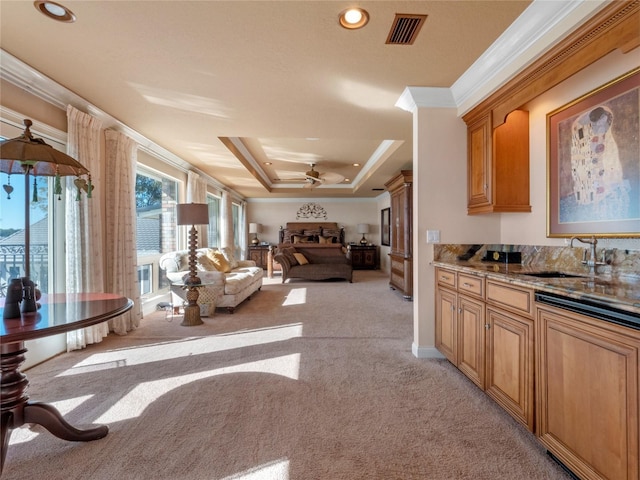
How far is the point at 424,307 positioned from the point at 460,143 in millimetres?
1594

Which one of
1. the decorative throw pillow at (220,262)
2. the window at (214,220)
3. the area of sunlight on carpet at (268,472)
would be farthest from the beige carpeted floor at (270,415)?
the window at (214,220)

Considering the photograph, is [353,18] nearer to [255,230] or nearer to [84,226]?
[84,226]

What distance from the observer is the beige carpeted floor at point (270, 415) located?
1445 millimetres

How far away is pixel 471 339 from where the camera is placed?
214 centimetres

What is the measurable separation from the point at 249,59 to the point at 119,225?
97.8 inches

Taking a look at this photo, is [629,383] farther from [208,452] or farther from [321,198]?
[321,198]

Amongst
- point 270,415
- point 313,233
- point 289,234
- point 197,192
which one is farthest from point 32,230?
point 313,233

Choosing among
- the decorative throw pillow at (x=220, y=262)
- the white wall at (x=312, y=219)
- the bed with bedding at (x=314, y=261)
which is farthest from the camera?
the white wall at (x=312, y=219)

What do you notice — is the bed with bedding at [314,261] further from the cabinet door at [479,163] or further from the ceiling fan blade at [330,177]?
the cabinet door at [479,163]

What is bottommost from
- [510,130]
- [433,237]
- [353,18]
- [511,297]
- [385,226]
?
[511,297]

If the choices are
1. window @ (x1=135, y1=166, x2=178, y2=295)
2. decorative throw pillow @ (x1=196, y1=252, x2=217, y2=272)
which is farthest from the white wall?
decorative throw pillow @ (x1=196, y1=252, x2=217, y2=272)

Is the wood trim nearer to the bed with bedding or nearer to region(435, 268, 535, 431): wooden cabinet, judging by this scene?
region(435, 268, 535, 431): wooden cabinet

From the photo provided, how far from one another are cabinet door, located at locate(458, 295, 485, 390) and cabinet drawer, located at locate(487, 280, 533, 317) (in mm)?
155

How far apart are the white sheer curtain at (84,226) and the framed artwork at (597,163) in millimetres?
4128
